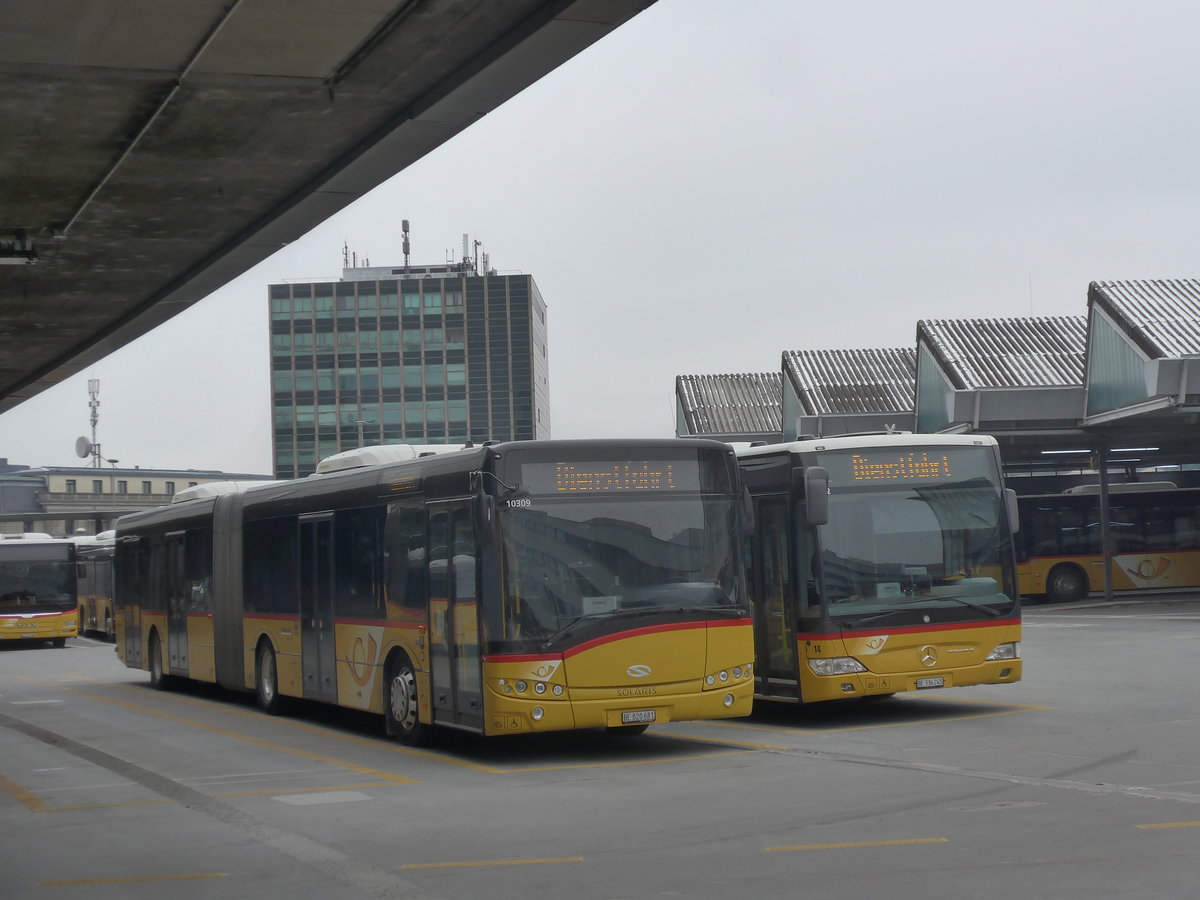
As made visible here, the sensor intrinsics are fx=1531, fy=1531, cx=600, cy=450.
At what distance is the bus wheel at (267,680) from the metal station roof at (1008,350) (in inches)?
949

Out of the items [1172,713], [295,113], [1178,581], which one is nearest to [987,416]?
[1178,581]

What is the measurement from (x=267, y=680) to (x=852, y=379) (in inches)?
1478

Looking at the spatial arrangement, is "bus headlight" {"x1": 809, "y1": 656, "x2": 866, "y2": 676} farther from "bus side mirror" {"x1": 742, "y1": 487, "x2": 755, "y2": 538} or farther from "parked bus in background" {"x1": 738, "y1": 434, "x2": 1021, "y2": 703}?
"bus side mirror" {"x1": 742, "y1": 487, "x2": 755, "y2": 538}

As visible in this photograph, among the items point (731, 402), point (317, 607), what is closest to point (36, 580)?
point (317, 607)

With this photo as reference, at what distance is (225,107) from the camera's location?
34.0 feet

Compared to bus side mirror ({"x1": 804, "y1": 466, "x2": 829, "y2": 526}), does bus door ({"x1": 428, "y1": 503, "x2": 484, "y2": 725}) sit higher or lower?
lower

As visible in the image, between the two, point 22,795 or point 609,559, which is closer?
point 22,795

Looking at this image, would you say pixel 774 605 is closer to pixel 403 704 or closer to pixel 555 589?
pixel 555 589

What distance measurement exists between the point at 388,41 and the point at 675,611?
20.1 ft

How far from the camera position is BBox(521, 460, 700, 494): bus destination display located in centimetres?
1347

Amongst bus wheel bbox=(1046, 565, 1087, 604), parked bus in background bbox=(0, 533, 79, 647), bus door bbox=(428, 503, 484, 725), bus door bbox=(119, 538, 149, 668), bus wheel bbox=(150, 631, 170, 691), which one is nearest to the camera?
bus door bbox=(428, 503, 484, 725)

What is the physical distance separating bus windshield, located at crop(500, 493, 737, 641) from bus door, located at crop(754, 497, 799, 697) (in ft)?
6.30

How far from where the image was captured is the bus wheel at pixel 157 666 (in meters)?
26.0

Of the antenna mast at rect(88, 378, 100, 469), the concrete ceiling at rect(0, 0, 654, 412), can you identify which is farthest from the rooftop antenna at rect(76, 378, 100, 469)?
the concrete ceiling at rect(0, 0, 654, 412)
